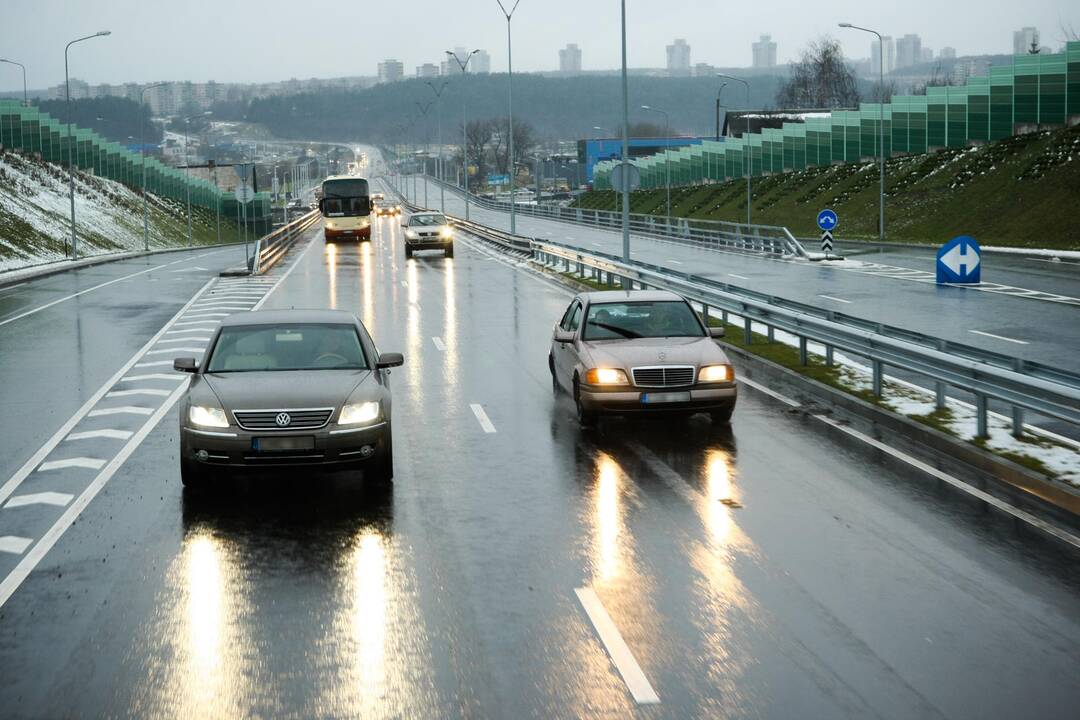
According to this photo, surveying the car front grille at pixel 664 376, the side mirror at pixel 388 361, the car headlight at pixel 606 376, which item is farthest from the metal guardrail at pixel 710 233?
the side mirror at pixel 388 361

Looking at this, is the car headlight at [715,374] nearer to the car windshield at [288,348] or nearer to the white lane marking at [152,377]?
the car windshield at [288,348]

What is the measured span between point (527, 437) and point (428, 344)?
32.2 feet

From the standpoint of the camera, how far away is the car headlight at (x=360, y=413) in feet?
36.5

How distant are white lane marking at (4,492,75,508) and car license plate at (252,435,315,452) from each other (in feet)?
5.53

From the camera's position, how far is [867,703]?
6344 millimetres

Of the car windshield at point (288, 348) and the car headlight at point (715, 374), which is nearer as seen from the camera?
the car windshield at point (288, 348)

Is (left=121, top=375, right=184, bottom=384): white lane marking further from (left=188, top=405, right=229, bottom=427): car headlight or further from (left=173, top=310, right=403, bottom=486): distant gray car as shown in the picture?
(left=188, top=405, right=229, bottom=427): car headlight

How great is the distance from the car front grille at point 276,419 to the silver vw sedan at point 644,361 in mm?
3937

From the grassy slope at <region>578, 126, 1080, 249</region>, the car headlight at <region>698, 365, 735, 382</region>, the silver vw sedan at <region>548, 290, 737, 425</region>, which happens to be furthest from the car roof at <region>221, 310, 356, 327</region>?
the grassy slope at <region>578, 126, 1080, 249</region>

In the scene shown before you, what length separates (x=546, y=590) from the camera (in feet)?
27.2

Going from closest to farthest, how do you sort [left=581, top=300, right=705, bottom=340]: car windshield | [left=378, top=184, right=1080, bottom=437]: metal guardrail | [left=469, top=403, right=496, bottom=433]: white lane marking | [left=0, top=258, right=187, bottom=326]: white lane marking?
[left=378, top=184, right=1080, bottom=437]: metal guardrail, [left=469, top=403, right=496, bottom=433]: white lane marking, [left=581, top=300, right=705, bottom=340]: car windshield, [left=0, top=258, right=187, bottom=326]: white lane marking

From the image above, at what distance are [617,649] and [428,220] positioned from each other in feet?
159

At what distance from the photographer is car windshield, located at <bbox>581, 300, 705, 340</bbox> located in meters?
15.6

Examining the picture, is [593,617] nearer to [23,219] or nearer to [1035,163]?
[1035,163]
